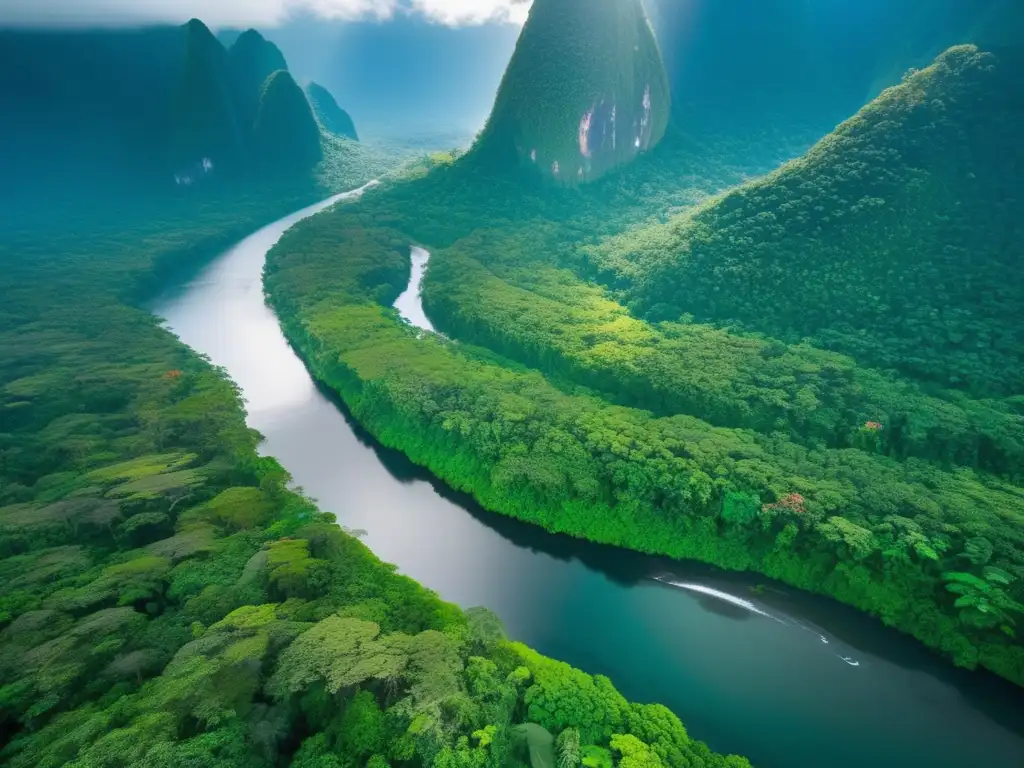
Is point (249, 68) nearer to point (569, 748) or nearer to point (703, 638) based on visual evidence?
point (703, 638)

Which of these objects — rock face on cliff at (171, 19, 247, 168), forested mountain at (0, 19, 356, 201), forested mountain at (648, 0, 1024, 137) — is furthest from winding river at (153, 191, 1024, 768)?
forested mountain at (0, 19, 356, 201)

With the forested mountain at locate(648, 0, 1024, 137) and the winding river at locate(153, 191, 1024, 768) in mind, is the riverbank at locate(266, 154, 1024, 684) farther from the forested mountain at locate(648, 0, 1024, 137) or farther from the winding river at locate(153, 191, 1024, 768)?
the forested mountain at locate(648, 0, 1024, 137)

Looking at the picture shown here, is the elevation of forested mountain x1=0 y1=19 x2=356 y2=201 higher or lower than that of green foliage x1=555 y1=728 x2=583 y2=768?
higher

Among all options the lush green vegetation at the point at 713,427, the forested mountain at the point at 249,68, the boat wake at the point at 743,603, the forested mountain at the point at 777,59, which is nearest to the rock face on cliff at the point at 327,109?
the forested mountain at the point at 249,68

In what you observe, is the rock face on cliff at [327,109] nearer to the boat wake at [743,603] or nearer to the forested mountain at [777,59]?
the forested mountain at [777,59]

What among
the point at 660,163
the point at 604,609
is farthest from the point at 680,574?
the point at 660,163
